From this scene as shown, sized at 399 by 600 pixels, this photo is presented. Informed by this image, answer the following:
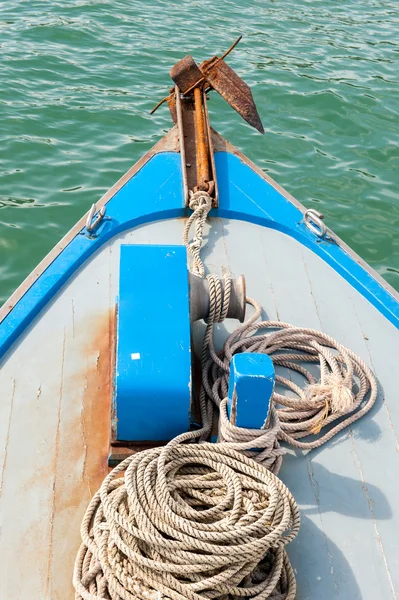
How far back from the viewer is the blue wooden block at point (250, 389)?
2.08m

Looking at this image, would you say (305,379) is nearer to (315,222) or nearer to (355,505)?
(355,505)

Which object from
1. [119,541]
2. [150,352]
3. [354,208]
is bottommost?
[354,208]

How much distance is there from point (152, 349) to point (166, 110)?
520cm

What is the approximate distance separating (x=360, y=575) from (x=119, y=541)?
84cm

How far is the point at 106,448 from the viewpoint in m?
2.49

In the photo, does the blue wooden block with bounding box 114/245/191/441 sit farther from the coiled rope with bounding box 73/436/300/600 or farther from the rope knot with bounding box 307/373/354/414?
the rope knot with bounding box 307/373/354/414

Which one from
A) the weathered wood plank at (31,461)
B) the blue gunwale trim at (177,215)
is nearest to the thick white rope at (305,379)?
the blue gunwale trim at (177,215)

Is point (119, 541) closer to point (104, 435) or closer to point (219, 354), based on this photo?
point (104, 435)

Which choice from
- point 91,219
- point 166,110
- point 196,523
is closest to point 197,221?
point 91,219

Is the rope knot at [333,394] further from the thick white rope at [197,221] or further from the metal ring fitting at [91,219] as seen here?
the metal ring fitting at [91,219]

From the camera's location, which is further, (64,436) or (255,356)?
(64,436)

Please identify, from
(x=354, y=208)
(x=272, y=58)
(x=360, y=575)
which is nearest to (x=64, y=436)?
(x=360, y=575)

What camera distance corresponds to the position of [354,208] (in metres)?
5.65

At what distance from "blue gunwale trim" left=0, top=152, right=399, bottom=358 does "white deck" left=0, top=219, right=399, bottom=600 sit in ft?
0.24
